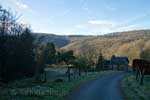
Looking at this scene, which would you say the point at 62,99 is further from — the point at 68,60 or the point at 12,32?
the point at 68,60

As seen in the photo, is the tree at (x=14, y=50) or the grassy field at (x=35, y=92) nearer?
the grassy field at (x=35, y=92)

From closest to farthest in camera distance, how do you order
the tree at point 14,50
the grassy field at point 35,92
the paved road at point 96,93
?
the grassy field at point 35,92 → the paved road at point 96,93 → the tree at point 14,50

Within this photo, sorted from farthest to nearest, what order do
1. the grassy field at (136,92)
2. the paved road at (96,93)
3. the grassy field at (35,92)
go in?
the grassy field at (136,92) < the paved road at (96,93) < the grassy field at (35,92)

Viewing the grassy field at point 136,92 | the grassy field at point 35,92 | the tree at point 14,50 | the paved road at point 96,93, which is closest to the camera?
the grassy field at point 35,92

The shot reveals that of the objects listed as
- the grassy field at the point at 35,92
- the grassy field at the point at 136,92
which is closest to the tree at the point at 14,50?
the grassy field at the point at 35,92

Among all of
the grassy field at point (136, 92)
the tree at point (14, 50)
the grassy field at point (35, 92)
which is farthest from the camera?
the tree at point (14, 50)

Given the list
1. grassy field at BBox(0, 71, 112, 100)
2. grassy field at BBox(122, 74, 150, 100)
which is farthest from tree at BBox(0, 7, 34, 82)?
grassy field at BBox(122, 74, 150, 100)

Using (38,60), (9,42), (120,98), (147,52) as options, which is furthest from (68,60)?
(147,52)

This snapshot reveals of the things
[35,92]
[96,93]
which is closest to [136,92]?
[96,93]

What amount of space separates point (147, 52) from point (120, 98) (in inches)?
3570

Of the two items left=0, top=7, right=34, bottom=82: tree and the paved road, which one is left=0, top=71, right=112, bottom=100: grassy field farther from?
left=0, top=7, right=34, bottom=82: tree

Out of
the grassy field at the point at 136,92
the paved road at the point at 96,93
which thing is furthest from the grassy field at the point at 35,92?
the grassy field at the point at 136,92

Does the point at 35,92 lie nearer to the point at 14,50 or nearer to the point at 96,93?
the point at 96,93

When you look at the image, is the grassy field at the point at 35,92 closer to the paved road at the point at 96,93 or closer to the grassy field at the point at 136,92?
the paved road at the point at 96,93
